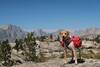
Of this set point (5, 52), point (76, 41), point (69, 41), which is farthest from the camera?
point (5, 52)

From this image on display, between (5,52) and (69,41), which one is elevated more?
(69,41)

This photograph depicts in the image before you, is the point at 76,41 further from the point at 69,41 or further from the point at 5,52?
the point at 5,52

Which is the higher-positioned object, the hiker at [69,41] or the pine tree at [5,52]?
the hiker at [69,41]

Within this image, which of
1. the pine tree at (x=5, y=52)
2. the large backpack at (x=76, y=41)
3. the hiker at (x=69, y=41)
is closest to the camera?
the hiker at (x=69, y=41)

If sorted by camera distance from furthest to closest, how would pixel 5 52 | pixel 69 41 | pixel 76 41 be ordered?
1. pixel 5 52
2. pixel 69 41
3. pixel 76 41

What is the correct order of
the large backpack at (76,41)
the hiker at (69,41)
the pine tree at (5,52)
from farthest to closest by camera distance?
the pine tree at (5,52) → the large backpack at (76,41) → the hiker at (69,41)

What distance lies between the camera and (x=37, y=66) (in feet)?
74.8

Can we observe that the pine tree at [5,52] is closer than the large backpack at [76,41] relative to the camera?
No

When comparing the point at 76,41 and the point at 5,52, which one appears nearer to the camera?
the point at 76,41

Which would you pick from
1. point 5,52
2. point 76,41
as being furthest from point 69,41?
point 5,52

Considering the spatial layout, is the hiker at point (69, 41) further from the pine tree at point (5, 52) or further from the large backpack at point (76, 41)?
the pine tree at point (5, 52)

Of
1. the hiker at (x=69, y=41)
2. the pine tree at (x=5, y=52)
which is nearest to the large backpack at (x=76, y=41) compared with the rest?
A: the hiker at (x=69, y=41)

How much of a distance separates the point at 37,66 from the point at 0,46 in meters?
77.9

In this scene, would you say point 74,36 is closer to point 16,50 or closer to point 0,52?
point 0,52
